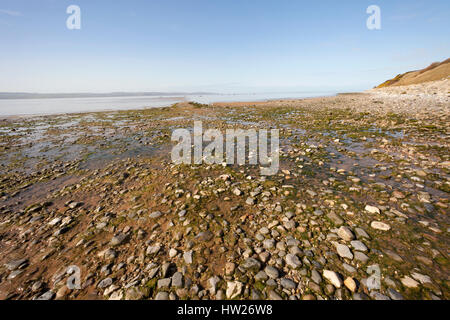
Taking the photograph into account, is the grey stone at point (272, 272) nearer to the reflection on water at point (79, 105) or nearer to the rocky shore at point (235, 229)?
the rocky shore at point (235, 229)

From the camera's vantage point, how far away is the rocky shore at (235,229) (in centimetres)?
291

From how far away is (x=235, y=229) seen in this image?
13.8 ft

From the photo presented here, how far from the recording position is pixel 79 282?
3.18 metres

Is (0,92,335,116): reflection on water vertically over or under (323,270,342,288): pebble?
over

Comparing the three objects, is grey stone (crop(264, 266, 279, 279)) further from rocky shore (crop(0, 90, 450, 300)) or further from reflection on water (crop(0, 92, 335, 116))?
reflection on water (crop(0, 92, 335, 116))

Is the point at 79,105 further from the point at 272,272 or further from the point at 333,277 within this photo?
the point at 333,277

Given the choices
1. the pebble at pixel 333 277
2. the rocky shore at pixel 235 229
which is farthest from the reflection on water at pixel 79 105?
the pebble at pixel 333 277

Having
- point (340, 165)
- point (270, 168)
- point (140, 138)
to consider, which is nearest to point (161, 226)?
point (270, 168)

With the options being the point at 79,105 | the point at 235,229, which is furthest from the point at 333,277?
the point at 79,105

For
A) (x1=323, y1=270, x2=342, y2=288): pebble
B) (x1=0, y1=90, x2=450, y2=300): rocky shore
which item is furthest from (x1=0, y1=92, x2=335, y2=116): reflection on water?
(x1=323, y1=270, x2=342, y2=288): pebble

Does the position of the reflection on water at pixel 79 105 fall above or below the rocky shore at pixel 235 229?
above

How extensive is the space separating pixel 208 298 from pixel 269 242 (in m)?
1.59

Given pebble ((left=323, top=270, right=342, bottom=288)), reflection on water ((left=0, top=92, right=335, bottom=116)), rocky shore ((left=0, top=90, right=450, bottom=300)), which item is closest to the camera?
pebble ((left=323, top=270, right=342, bottom=288))

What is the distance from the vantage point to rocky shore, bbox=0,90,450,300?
9.56ft
